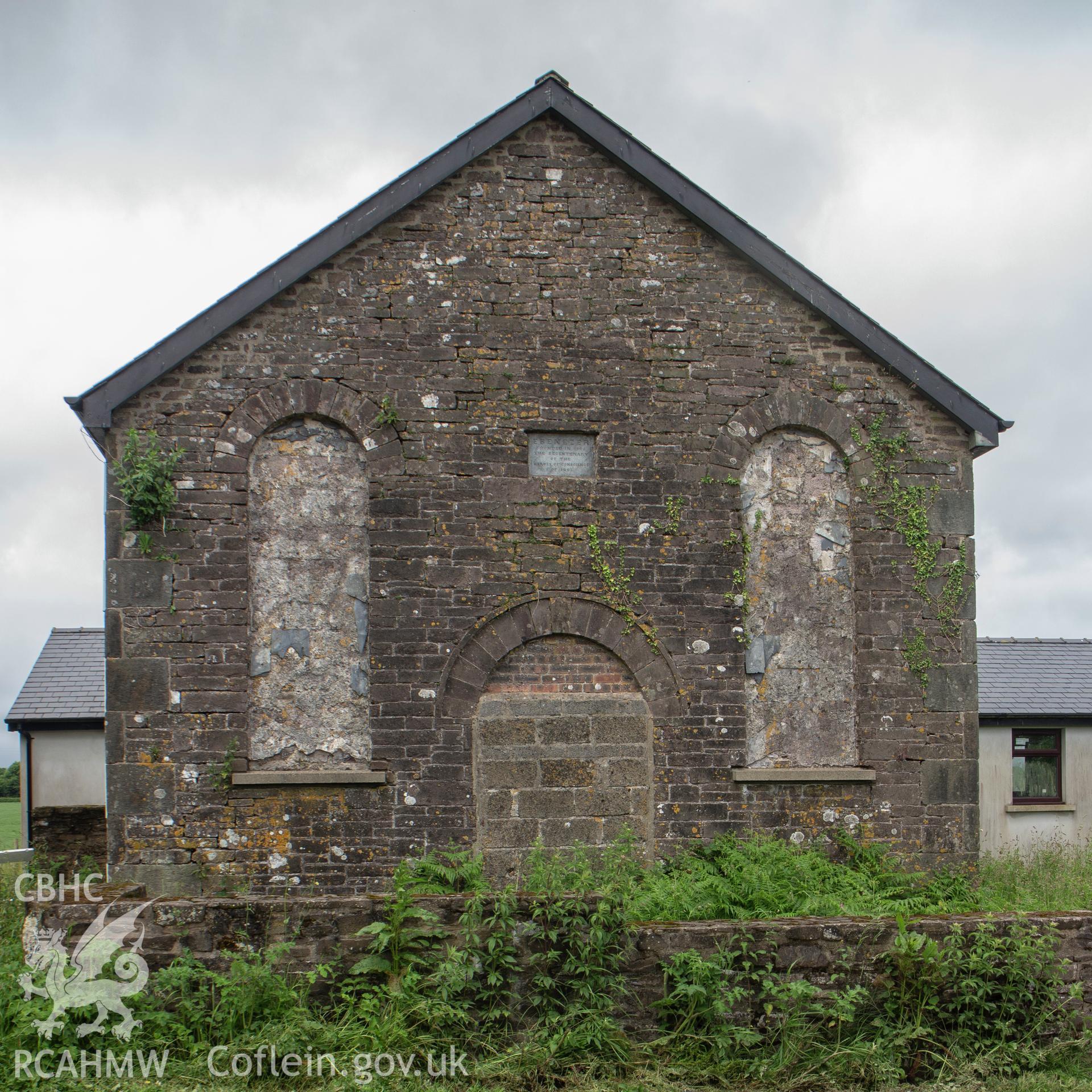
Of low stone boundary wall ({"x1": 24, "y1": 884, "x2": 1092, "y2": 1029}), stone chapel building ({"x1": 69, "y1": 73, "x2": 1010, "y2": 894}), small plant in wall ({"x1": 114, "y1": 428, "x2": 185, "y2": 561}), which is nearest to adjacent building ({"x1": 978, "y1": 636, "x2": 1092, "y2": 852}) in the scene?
stone chapel building ({"x1": 69, "y1": 73, "x2": 1010, "y2": 894})

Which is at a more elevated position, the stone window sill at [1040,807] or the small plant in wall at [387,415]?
the small plant in wall at [387,415]

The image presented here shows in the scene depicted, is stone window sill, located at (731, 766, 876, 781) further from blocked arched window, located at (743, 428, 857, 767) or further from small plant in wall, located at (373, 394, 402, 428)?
small plant in wall, located at (373, 394, 402, 428)

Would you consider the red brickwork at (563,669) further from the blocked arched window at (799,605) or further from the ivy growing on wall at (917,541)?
the ivy growing on wall at (917,541)

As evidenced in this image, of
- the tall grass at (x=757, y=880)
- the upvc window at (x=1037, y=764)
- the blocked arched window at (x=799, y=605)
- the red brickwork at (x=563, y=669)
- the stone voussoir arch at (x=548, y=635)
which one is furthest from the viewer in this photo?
A: the upvc window at (x=1037, y=764)

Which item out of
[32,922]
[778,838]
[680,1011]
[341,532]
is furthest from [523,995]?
[341,532]

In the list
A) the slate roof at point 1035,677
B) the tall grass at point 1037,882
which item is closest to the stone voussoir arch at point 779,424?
the tall grass at point 1037,882

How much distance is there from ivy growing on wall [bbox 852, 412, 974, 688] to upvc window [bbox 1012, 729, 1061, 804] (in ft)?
27.1

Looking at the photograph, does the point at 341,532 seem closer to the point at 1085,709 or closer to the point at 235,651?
the point at 235,651

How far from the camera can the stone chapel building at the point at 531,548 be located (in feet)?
29.0

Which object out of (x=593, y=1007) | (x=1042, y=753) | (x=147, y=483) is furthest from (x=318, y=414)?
(x=1042, y=753)

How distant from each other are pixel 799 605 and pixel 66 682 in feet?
46.9

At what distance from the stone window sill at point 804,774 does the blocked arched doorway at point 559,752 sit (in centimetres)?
97

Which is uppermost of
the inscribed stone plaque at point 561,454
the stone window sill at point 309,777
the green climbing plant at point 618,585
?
the inscribed stone plaque at point 561,454

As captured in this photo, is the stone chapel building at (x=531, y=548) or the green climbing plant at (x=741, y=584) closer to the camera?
the stone chapel building at (x=531, y=548)
